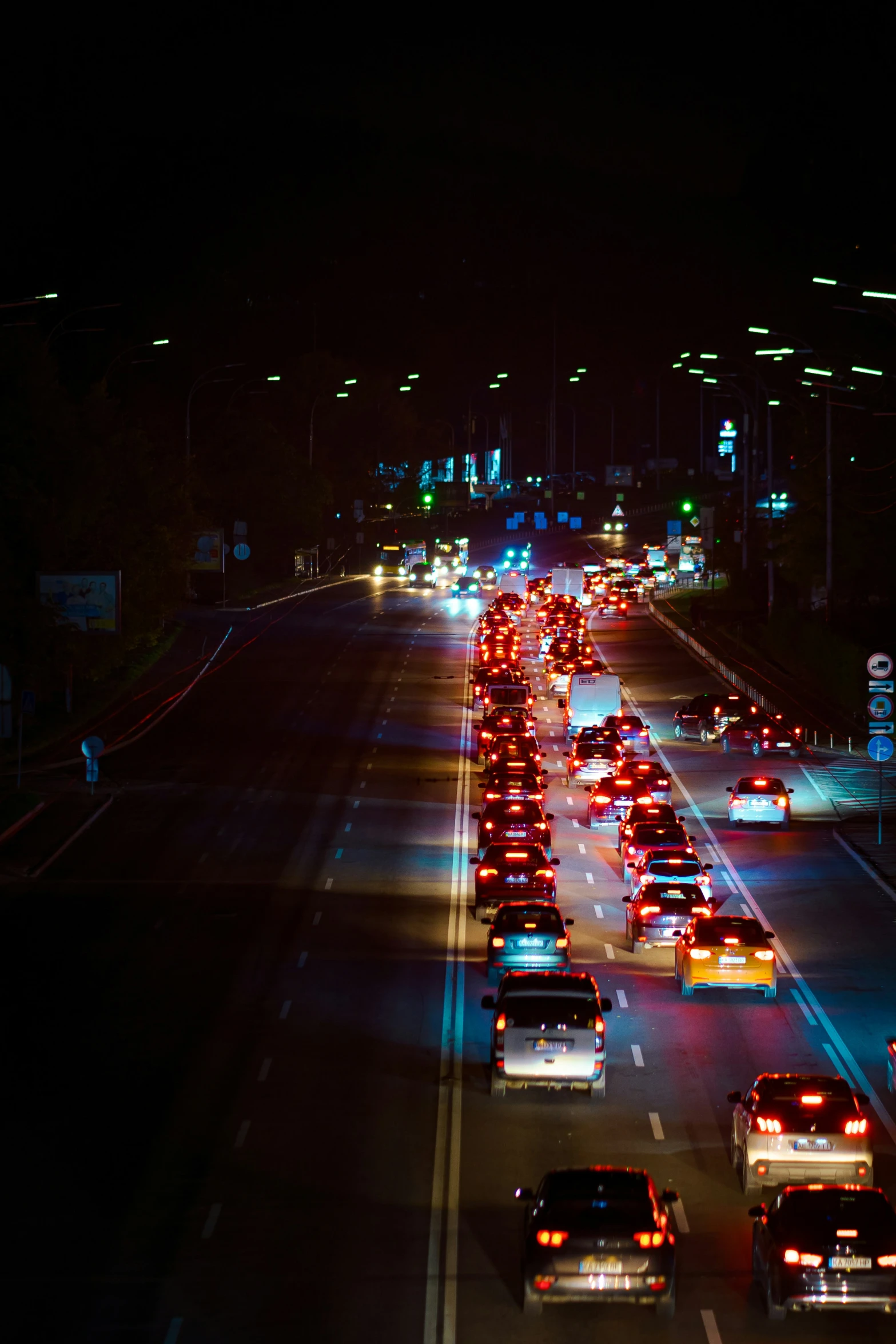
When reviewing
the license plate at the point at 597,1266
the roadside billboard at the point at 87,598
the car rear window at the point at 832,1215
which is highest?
the roadside billboard at the point at 87,598

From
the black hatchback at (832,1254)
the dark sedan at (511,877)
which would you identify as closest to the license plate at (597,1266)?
the black hatchback at (832,1254)

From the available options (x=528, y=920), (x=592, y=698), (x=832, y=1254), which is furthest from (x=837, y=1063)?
(x=592, y=698)

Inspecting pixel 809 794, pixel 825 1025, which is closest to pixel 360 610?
pixel 809 794

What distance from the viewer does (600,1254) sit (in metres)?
14.7

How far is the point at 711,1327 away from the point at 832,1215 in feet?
4.39

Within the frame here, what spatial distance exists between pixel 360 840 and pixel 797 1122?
80.3ft

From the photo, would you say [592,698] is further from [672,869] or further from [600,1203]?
[600,1203]

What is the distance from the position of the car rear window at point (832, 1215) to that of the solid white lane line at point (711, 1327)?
0.88m

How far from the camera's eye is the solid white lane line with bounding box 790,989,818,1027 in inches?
1009

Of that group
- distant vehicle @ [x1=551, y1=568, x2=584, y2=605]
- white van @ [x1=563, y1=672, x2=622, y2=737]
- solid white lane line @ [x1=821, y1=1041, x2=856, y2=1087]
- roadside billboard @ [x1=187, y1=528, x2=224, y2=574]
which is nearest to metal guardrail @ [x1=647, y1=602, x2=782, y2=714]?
→ distant vehicle @ [x1=551, y1=568, x2=584, y2=605]

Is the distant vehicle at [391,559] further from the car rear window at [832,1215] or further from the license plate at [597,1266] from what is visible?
the license plate at [597,1266]

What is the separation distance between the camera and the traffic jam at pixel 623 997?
14641 mm

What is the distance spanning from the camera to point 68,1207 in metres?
18.0

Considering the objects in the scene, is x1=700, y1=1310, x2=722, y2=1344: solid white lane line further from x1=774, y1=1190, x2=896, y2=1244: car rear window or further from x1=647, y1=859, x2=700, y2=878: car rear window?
x1=647, y1=859, x2=700, y2=878: car rear window
